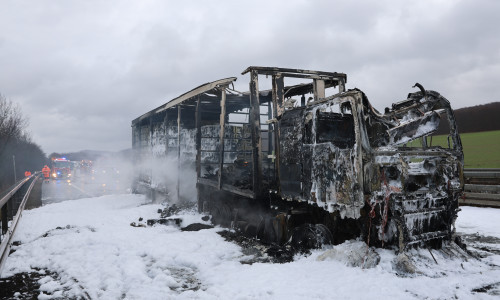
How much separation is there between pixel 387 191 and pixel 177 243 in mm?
4470

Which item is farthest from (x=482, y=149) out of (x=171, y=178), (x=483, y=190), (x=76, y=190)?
(x=76, y=190)

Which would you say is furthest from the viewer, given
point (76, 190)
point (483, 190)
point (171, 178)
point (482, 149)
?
point (76, 190)

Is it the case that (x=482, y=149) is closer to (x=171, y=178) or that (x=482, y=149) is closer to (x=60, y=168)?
(x=171, y=178)

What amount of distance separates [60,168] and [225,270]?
132 feet

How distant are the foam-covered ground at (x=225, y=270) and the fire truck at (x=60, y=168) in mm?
34140

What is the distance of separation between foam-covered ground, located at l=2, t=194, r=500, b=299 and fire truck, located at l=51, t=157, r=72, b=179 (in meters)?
34.1

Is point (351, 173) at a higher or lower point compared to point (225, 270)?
higher

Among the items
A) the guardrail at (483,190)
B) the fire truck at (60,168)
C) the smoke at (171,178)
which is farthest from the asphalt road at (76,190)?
the guardrail at (483,190)

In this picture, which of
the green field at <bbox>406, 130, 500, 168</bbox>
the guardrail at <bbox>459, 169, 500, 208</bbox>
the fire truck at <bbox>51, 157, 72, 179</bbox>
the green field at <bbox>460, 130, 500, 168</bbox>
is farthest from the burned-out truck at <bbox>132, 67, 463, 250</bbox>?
the fire truck at <bbox>51, 157, 72, 179</bbox>

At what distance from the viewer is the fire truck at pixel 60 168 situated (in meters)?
37.4

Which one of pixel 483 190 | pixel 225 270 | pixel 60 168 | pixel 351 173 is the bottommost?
pixel 225 270

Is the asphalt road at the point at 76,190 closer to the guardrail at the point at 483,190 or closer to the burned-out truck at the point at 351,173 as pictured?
the burned-out truck at the point at 351,173

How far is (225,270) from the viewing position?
5301 millimetres

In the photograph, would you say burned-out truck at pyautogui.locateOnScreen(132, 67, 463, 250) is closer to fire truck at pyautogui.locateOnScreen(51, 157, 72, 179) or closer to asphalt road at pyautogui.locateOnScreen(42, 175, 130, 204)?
asphalt road at pyautogui.locateOnScreen(42, 175, 130, 204)
